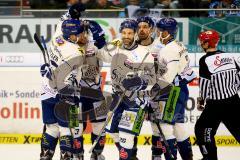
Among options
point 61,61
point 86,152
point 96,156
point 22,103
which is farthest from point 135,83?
point 22,103

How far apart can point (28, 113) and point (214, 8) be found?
9.51ft

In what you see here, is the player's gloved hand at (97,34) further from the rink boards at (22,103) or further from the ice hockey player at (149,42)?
the rink boards at (22,103)

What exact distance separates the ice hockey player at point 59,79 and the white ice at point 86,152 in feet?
3.45

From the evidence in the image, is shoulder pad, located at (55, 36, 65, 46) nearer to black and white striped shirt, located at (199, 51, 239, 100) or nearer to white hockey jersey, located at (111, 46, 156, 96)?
white hockey jersey, located at (111, 46, 156, 96)

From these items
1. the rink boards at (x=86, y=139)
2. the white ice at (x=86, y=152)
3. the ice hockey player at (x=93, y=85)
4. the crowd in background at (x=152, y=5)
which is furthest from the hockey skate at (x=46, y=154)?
the crowd in background at (x=152, y=5)

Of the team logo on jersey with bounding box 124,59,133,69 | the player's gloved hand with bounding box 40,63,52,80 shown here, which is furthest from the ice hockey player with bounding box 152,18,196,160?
the player's gloved hand with bounding box 40,63,52,80

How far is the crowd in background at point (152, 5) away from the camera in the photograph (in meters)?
11.3

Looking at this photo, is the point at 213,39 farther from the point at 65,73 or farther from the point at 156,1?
the point at 156,1

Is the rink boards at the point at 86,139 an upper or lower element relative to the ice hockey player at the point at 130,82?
lower

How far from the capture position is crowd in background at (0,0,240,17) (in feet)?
37.0

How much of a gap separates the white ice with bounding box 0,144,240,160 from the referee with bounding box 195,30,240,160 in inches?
49.7

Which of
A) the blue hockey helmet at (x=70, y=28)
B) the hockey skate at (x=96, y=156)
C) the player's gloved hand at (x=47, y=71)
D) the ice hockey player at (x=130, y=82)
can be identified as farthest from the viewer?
the hockey skate at (x=96, y=156)

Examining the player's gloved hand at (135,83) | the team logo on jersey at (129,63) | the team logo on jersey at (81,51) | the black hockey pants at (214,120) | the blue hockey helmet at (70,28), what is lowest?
the black hockey pants at (214,120)

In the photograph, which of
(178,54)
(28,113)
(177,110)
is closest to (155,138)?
(177,110)
